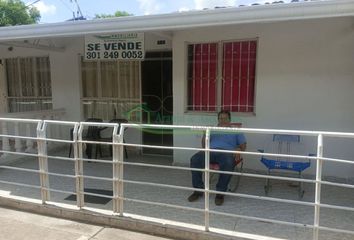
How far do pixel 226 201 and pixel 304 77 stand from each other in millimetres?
2262

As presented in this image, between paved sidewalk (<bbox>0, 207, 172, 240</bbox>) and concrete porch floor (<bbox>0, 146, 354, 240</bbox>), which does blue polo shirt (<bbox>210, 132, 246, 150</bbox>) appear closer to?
concrete porch floor (<bbox>0, 146, 354, 240</bbox>)

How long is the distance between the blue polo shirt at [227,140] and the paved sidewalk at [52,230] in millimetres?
1682

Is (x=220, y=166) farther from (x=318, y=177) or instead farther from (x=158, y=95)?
(x=158, y=95)

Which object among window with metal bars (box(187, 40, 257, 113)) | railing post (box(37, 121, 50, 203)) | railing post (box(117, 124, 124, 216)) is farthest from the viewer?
window with metal bars (box(187, 40, 257, 113))

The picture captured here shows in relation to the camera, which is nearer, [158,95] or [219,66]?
[219,66]

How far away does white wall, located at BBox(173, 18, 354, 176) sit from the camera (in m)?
4.63

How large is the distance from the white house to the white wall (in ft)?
0.05

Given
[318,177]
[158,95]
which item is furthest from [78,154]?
[158,95]

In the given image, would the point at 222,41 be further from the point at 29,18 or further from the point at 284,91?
the point at 29,18

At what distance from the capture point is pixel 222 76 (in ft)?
17.9

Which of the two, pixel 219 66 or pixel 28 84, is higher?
pixel 219 66

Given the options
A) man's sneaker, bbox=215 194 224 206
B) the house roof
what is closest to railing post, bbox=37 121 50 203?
the house roof

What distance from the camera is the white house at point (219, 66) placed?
13.7ft

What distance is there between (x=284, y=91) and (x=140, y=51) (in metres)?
2.44
